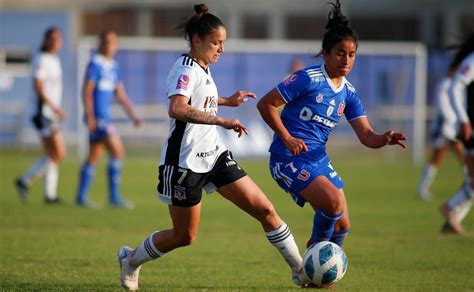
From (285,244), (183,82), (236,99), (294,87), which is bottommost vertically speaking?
(285,244)

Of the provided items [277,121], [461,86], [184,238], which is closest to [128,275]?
[184,238]

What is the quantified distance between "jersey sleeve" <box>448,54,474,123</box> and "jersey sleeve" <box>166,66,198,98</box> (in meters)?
4.67

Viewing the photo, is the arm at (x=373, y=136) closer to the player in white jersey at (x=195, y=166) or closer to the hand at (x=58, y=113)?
the player in white jersey at (x=195, y=166)

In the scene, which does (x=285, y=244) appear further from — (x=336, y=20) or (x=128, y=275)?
(x=336, y=20)

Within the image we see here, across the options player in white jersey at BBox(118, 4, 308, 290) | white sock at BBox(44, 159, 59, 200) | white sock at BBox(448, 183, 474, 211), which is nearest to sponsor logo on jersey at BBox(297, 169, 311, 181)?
player in white jersey at BBox(118, 4, 308, 290)

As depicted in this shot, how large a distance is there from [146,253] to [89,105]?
6841 millimetres

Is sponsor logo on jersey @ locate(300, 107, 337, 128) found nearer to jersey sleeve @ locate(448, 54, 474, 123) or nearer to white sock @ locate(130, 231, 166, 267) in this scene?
white sock @ locate(130, 231, 166, 267)

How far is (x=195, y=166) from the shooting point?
6785 mm

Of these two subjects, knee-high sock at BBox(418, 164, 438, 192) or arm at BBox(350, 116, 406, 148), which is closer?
arm at BBox(350, 116, 406, 148)

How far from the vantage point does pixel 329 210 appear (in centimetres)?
711

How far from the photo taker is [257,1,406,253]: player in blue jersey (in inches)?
281

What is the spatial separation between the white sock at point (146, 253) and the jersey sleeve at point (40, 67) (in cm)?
760

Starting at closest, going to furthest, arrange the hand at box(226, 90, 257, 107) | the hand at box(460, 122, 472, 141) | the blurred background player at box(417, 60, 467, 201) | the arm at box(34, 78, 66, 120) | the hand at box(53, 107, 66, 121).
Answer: the hand at box(226, 90, 257, 107) → the hand at box(460, 122, 472, 141) → the hand at box(53, 107, 66, 121) → the arm at box(34, 78, 66, 120) → the blurred background player at box(417, 60, 467, 201)

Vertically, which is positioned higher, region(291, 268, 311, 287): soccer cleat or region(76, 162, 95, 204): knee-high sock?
region(291, 268, 311, 287): soccer cleat
